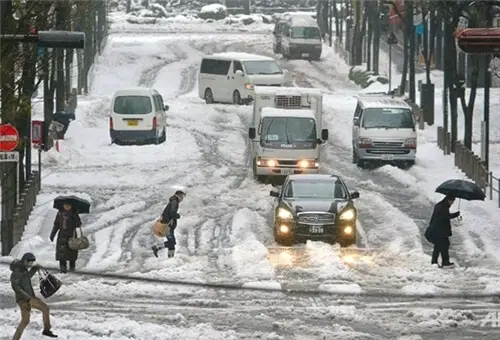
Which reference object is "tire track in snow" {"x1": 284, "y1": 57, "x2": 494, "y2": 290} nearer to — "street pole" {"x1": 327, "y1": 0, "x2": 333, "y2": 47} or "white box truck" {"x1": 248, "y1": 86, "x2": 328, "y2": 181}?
"white box truck" {"x1": 248, "y1": 86, "x2": 328, "y2": 181}

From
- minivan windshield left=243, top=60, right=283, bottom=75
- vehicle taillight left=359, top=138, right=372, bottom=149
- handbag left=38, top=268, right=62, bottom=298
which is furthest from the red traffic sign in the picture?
minivan windshield left=243, top=60, right=283, bottom=75

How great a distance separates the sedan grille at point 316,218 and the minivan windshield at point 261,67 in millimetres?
27828

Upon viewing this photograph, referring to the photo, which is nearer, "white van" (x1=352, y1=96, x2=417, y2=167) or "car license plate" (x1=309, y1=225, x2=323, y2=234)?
"car license plate" (x1=309, y1=225, x2=323, y2=234)

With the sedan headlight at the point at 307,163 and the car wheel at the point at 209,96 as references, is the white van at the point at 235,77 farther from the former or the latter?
the sedan headlight at the point at 307,163

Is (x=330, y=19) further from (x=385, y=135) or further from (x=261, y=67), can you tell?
(x=385, y=135)

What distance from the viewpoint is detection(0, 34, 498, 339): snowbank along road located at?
68.9 ft

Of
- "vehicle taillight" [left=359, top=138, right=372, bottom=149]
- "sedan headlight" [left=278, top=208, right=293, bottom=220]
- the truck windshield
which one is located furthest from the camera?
"vehicle taillight" [left=359, top=138, right=372, bottom=149]

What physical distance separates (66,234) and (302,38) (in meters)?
52.5

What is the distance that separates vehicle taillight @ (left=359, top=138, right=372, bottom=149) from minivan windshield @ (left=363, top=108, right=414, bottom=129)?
593 mm

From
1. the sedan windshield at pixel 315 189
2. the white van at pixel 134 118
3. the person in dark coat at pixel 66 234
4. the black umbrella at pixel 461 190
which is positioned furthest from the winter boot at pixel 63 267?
the white van at pixel 134 118

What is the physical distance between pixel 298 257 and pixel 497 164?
16.6 metres

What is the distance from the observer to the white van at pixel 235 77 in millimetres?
55375

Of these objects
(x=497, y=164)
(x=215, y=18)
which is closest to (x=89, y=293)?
(x=497, y=164)

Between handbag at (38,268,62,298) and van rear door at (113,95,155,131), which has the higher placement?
handbag at (38,268,62,298)
